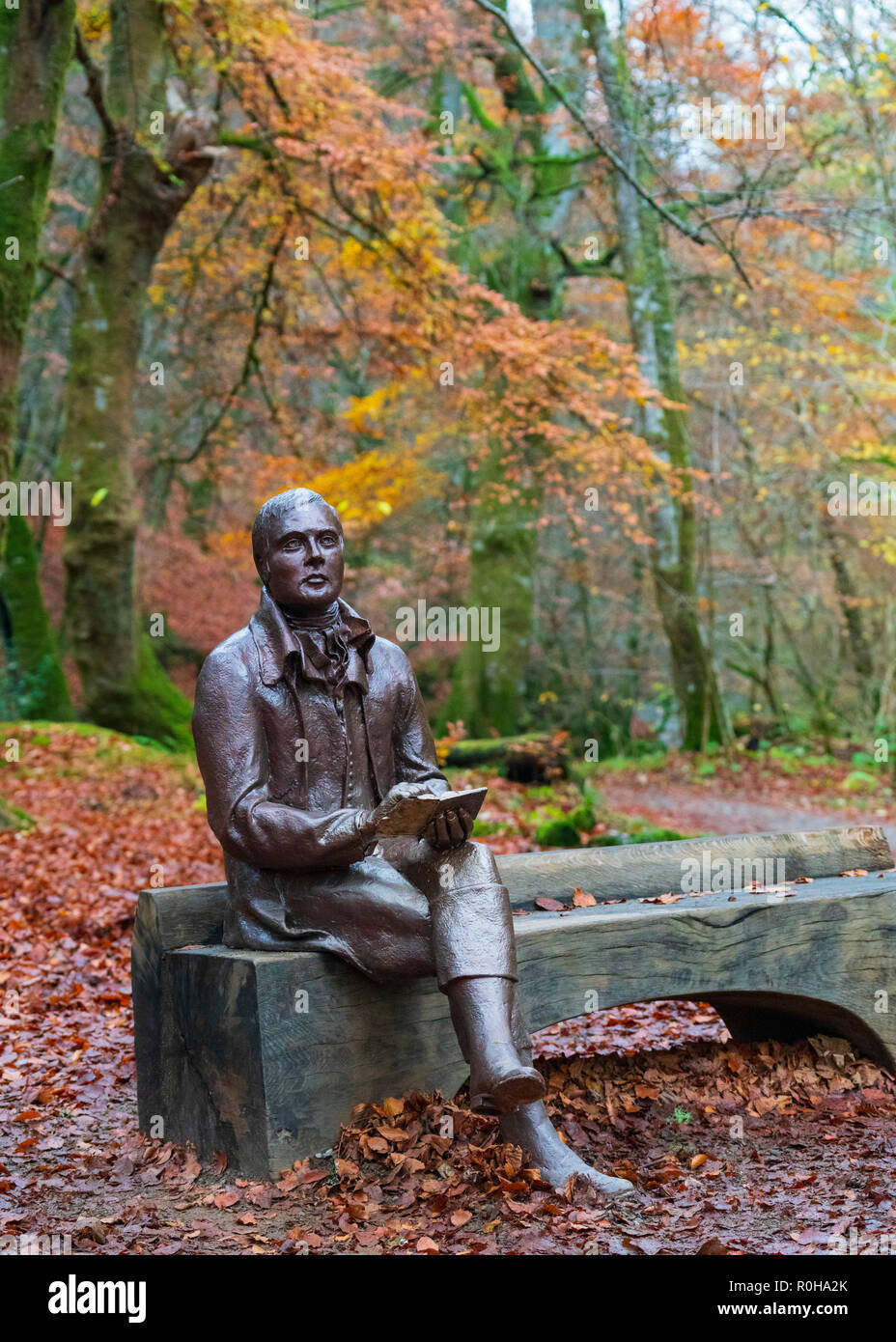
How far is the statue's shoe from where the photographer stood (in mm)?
3373

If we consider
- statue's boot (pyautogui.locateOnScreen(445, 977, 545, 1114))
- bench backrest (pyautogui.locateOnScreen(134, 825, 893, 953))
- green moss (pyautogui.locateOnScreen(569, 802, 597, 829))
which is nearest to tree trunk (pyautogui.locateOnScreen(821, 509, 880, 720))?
green moss (pyautogui.locateOnScreen(569, 802, 597, 829))

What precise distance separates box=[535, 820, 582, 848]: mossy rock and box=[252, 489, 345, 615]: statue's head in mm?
4790

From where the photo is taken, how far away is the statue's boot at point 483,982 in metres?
3.41

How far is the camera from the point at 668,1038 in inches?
223

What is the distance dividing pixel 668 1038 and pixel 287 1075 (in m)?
2.45

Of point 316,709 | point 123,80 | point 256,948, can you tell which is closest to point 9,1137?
point 256,948

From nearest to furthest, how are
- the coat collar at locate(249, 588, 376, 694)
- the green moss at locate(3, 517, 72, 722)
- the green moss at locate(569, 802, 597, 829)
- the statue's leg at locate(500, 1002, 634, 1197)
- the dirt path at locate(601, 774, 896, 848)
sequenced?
the statue's leg at locate(500, 1002, 634, 1197)
the coat collar at locate(249, 588, 376, 694)
the green moss at locate(569, 802, 597, 829)
the dirt path at locate(601, 774, 896, 848)
the green moss at locate(3, 517, 72, 722)

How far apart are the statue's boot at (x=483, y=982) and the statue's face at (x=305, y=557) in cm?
96

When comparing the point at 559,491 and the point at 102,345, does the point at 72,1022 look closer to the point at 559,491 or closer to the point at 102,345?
the point at 102,345
